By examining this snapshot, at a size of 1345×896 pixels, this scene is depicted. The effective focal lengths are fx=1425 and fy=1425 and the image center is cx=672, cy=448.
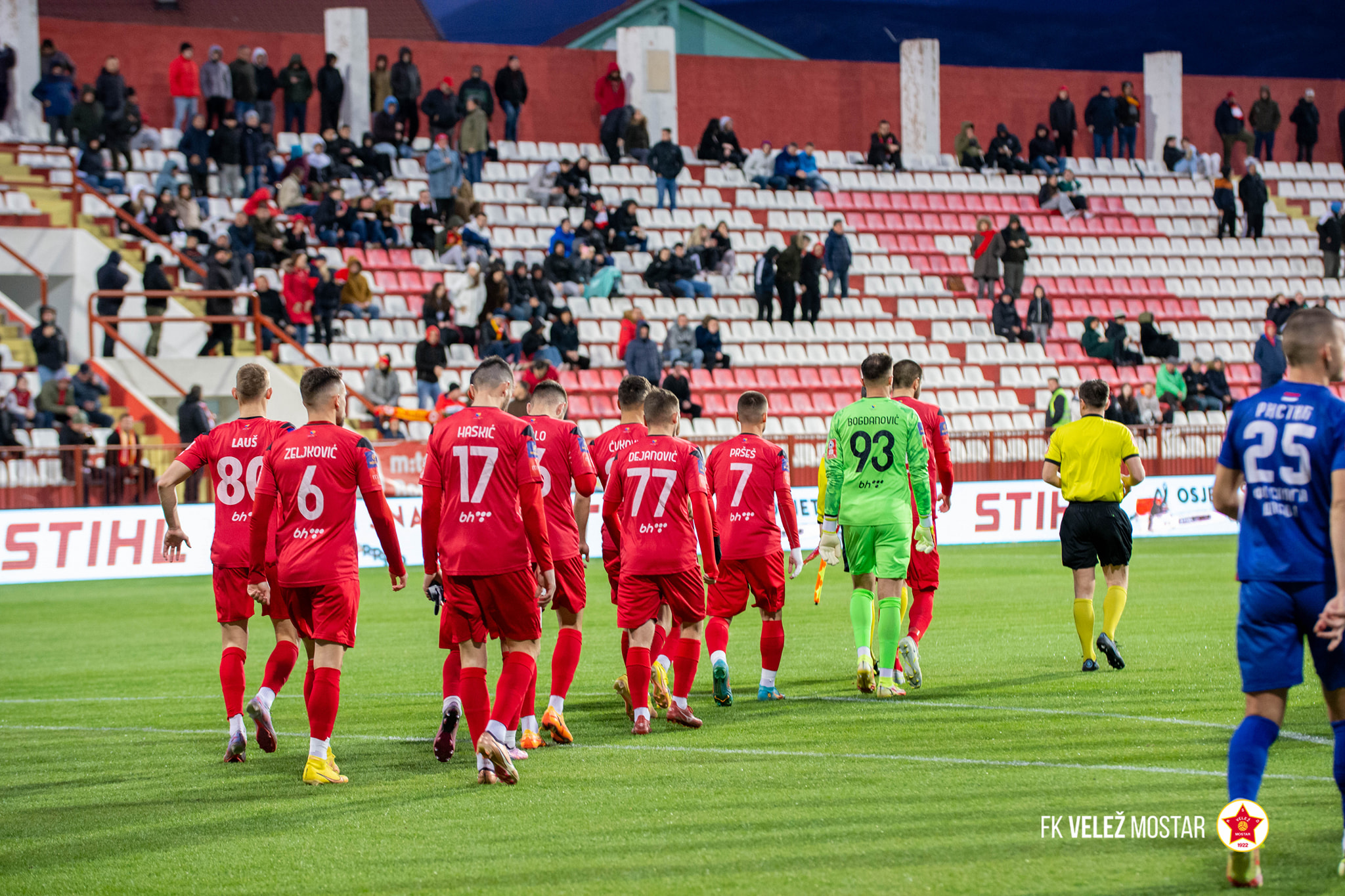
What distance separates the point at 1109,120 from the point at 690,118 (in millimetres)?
10512

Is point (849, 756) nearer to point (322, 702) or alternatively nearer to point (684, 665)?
point (684, 665)

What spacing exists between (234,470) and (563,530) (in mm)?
1928

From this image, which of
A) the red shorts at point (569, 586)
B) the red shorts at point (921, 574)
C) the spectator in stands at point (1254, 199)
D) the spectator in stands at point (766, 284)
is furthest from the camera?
the spectator in stands at point (1254, 199)

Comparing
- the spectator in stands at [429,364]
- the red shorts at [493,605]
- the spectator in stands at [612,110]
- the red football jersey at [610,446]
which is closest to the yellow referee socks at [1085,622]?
the red football jersey at [610,446]

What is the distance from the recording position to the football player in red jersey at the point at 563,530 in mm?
8297

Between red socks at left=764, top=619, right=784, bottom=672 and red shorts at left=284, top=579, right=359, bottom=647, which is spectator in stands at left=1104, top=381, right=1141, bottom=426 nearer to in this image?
red socks at left=764, top=619, right=784, bottom=672

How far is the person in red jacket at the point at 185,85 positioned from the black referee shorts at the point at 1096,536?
2162cm

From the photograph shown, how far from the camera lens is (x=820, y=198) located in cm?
3309

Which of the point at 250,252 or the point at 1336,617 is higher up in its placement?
the point at 250,252

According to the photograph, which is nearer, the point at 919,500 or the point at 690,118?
the point at 919,500

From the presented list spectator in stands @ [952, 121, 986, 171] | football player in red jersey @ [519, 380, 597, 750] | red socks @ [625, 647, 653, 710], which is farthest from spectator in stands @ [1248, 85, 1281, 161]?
red socks @ [625, 647, 653, 710]

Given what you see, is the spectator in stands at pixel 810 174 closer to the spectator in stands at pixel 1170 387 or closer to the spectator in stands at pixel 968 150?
the spectator in stands at pixel 968 150

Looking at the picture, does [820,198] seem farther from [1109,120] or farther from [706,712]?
[706,712]

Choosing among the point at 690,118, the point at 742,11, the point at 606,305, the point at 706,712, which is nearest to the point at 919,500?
the point at 706,712
